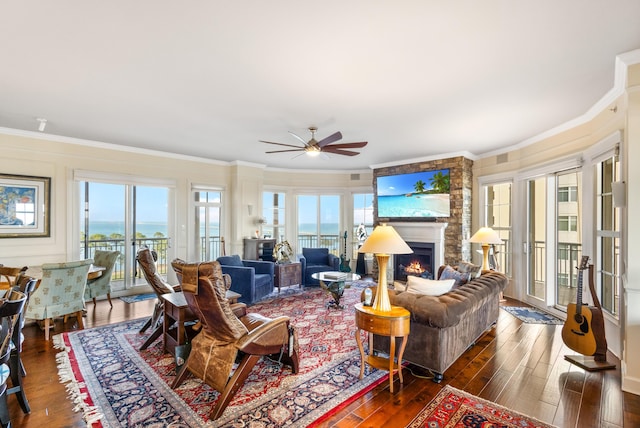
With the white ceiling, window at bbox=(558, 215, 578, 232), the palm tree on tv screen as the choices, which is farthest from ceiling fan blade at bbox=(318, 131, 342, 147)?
window at bbox=(558, 215, 578, 232)

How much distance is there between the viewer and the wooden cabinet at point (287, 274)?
5992 mm

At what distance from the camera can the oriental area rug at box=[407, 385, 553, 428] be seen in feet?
7.20

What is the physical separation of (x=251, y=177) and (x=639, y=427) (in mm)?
6919

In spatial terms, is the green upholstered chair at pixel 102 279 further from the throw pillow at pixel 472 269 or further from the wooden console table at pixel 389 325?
the throw pillow at pixel 472 269

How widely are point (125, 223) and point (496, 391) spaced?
6.33m

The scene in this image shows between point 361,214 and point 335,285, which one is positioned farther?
point 361,214

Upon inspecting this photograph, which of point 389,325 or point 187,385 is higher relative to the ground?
point 389,325

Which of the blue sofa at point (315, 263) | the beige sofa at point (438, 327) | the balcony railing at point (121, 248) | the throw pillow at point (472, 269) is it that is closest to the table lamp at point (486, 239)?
the throw pillow at point (472, 269)

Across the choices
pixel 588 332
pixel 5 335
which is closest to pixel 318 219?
pixel 588 332

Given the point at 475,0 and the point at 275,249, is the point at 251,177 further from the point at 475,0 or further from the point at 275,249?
the point at 475,0

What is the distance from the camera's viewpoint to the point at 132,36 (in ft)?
7.75

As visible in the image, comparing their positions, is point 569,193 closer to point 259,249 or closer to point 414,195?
point 414,195

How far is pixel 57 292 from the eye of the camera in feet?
12.2

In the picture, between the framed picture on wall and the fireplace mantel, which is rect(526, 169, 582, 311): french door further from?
the framed picture on wall
